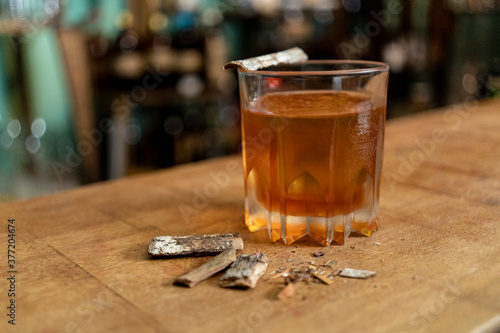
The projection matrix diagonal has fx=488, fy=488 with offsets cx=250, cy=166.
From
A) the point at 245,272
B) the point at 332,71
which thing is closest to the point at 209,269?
the point at 245,272

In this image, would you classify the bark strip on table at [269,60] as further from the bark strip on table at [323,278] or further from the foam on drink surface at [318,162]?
the bark strip on table at [323,278]

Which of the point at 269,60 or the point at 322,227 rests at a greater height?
the point at 269,60

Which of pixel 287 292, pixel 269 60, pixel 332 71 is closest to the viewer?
pixel 287 292

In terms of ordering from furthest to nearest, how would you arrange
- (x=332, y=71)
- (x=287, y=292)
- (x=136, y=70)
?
(x=136, y=70), (x=332, y=71), (x=287, y=292)

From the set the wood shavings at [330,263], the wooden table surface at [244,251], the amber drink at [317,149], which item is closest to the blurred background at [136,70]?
the wooden table surface at [244,251]

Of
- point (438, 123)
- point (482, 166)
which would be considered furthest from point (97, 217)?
point (438, 123)

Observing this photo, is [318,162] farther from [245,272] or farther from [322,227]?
[245,272]

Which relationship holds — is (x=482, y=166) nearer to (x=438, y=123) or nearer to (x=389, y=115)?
(x=438, y=123)
